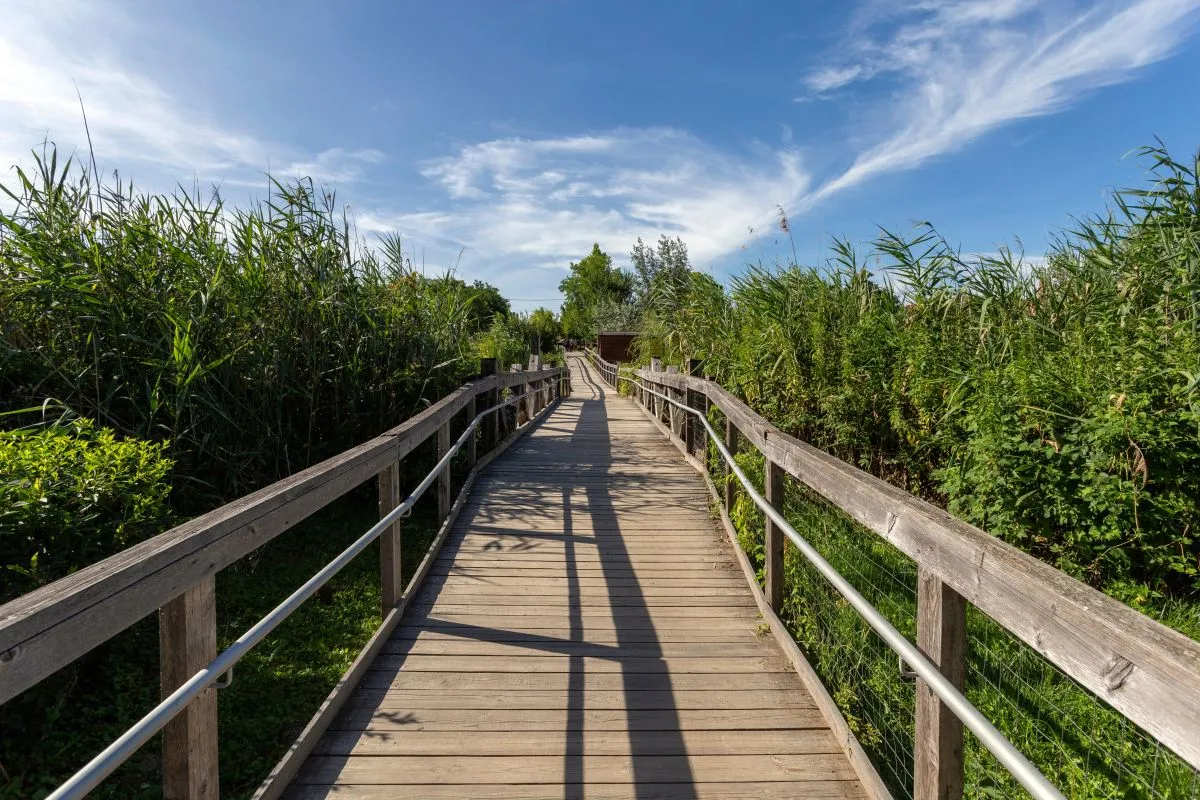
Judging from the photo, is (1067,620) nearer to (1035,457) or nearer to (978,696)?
(978,696)

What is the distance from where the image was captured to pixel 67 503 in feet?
9.42

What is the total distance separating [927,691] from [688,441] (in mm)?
5923

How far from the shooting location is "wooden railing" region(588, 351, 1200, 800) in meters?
0.99

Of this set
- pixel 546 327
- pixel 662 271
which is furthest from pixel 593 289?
pixel 662 271

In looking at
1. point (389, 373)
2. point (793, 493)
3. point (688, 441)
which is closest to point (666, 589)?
point (793, 493)

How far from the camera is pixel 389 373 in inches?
224

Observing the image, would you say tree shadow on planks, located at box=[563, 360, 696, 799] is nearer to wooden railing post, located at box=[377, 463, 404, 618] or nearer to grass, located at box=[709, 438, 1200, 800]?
grass, located at box=[709, 438, 1200, 800]

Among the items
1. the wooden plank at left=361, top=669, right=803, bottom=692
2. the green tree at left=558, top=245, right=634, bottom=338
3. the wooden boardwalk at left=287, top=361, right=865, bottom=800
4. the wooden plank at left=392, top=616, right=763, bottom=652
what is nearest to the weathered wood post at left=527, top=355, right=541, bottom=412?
the wooden boardwalk at left=287, top=361, right=865, bottom=800

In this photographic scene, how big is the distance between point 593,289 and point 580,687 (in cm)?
6217

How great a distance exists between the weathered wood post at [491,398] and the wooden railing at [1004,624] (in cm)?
470

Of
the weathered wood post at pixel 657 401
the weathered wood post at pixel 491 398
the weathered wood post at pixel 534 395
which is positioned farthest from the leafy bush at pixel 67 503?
the weathered wood post at pixel 657 401

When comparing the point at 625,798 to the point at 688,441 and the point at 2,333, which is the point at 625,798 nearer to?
the point at 2,333

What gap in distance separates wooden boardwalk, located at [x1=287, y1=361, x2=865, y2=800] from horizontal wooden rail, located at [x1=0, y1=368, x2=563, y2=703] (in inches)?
34.9

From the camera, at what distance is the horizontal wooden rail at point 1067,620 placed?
973 mm
